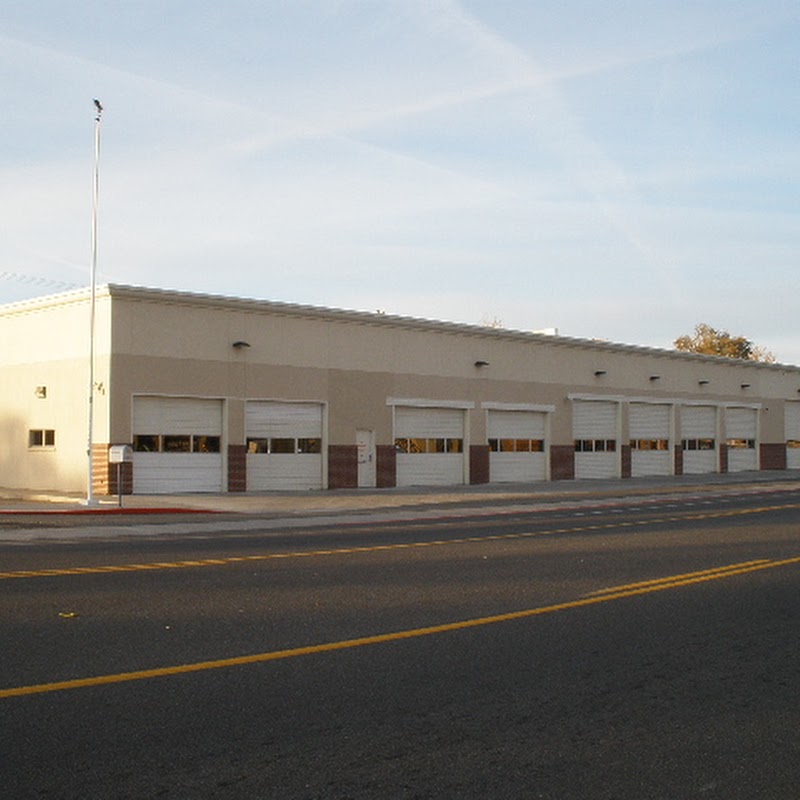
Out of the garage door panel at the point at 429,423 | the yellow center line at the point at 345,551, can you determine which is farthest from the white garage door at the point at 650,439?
the yellow center line at the point at 345,551

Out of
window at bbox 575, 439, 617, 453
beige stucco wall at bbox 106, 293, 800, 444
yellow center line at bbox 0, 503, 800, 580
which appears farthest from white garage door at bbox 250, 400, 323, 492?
yellow center line at bbox 0, 503, 800, 580

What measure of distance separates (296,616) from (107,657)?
2.31 meters

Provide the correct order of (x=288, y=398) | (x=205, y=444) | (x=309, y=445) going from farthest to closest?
(x=309, y=445) → (x=288, y=398) → (x=205, y=444)

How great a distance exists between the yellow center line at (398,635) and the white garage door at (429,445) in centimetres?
2387

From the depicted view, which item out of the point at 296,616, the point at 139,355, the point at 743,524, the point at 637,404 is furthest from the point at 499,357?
the point at 296,616

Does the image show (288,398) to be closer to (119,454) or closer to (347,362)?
(347,362)

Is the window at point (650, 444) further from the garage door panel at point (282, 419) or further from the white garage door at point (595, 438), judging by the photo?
the garage door panel at point (282, 419)

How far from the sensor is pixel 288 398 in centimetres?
3447

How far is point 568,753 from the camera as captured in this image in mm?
5918

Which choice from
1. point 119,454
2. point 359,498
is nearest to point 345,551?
point 119,454

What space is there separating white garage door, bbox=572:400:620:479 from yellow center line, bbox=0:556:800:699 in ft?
97.9

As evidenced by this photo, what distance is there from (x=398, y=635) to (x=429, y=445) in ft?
96.5

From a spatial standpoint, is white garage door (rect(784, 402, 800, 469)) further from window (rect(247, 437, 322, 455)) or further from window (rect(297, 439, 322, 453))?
window (rect(247, 437, 322, 455))

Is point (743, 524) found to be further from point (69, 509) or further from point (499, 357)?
point (499, 357)
